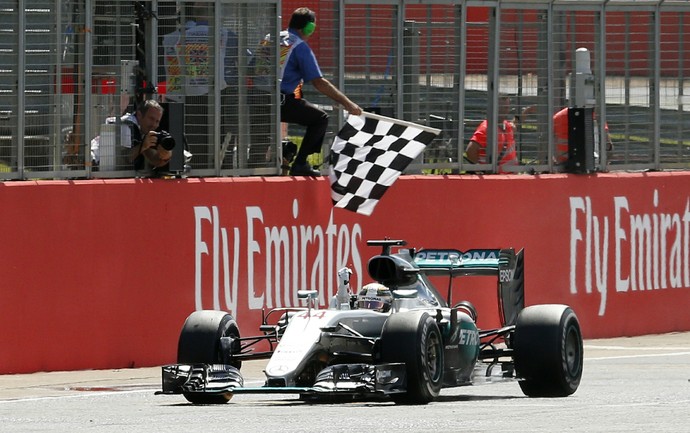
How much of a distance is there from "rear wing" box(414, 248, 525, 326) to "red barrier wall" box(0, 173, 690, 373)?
105 inches

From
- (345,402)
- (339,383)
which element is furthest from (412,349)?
(345,402)

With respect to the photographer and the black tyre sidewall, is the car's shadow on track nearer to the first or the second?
the black tyre sidewall

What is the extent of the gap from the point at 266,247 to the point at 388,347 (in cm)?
475

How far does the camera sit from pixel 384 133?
52.5 feet

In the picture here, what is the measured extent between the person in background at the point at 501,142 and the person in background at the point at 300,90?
2.18 meters

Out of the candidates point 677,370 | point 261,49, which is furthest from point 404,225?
point 677,370

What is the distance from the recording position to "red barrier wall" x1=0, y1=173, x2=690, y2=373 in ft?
46.7

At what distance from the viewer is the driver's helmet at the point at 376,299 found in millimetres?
12125

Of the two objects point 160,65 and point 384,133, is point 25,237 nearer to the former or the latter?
point 160,65

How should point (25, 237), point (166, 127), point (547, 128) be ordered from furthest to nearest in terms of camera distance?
point (547, 128) < point (166, 127) < point (25, 237)

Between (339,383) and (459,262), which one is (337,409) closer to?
(339,383)

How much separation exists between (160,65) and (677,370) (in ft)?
17.2

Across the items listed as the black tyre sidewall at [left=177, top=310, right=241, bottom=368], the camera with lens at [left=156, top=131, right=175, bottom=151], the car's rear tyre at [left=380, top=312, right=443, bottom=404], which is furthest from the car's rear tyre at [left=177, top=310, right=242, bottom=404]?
the camera with lens at [left=156, top=131, right=175, bottom=151]

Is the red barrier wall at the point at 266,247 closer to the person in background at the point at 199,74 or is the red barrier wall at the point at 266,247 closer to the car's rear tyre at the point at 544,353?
the person in background at the point at 199,74
